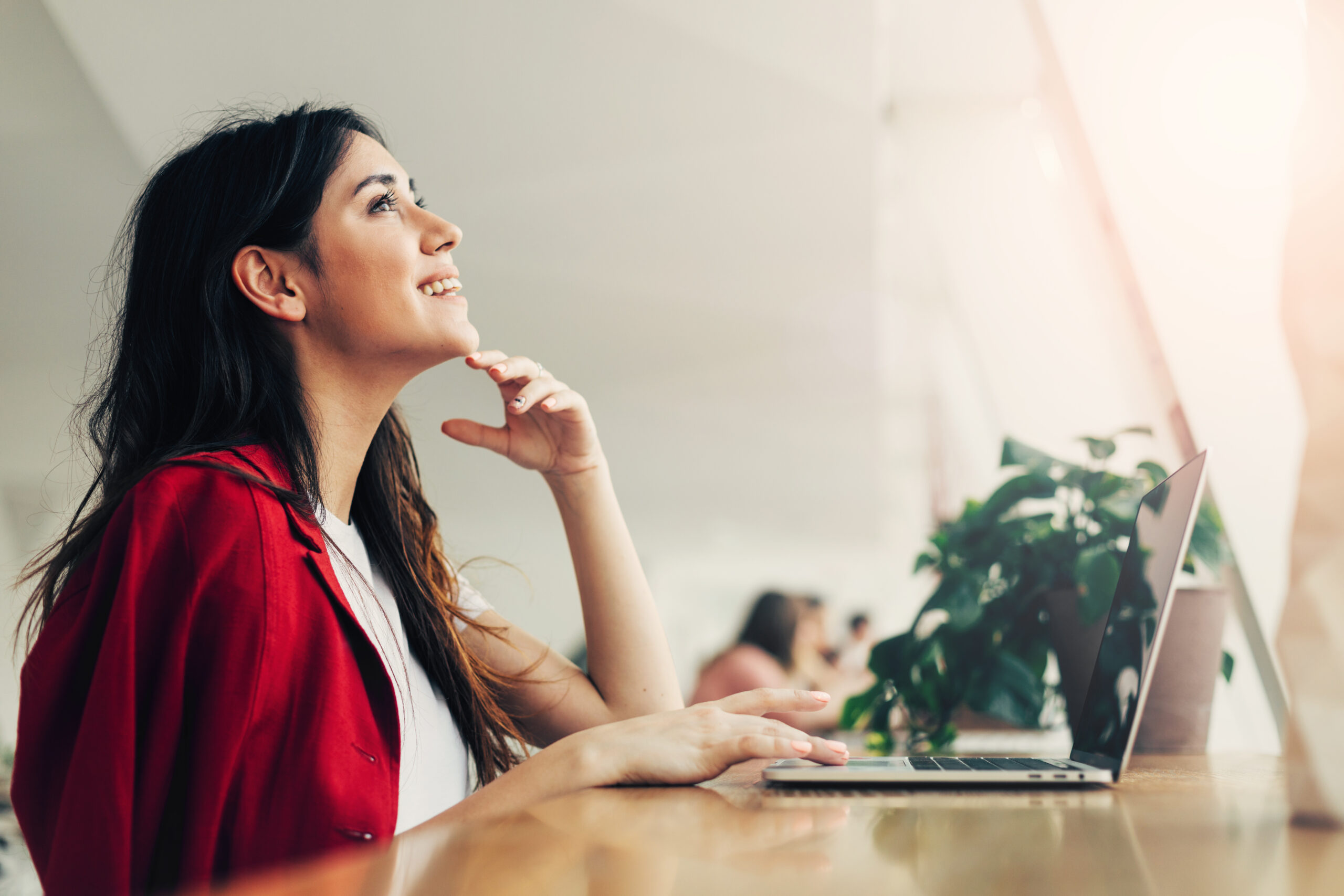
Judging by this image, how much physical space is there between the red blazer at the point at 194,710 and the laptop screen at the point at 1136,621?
0.63 m

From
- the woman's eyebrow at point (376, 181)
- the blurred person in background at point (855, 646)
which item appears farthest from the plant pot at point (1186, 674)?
the blurred person in background at point (855, 646)

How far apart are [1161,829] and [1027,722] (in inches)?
38.5

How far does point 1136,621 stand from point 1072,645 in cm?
50

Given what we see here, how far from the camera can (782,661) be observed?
5.26 metres

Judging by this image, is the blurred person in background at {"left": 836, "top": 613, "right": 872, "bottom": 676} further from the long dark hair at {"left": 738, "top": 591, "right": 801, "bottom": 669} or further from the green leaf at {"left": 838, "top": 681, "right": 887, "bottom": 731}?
the green leaf at {"left": 838, "top": 681, "right": 887, "bottom": 731}

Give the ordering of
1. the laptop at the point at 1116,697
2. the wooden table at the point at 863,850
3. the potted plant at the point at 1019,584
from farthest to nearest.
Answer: the potted plant at the point at 1019,584
the laptop at the point at 1116,697
the wooden table at the point at 863,850

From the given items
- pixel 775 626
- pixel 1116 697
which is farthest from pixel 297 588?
pixel 775 626

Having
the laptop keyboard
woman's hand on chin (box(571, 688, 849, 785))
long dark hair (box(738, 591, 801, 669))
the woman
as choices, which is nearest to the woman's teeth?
the woman

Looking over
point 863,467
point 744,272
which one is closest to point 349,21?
point 744,272

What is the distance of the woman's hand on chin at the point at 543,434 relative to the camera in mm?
1126

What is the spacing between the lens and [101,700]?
68cm

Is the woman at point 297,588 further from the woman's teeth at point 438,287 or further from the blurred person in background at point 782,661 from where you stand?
the blurred person in background at point 782,661

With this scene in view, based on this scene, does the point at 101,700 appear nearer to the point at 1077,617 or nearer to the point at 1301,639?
the point at 1301,639

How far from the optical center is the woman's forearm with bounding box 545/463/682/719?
44.6 inches
